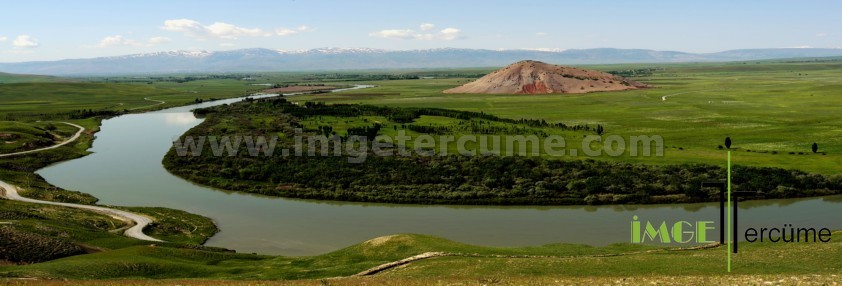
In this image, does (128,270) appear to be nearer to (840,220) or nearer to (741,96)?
(840,220)

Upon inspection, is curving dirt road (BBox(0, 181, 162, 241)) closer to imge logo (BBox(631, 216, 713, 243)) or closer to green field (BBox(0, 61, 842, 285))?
green field (BBox(0, 61, 842, 285))

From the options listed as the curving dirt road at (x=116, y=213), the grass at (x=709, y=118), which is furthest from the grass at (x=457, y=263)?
the grass at (x=709, y=118)

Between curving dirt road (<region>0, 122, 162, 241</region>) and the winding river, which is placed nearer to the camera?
the winding river

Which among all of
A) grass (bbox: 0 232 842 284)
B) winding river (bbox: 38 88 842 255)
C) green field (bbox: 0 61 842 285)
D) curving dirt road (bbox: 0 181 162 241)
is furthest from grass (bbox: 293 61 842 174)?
curving dirt road (bbox: 0 181 162 241)

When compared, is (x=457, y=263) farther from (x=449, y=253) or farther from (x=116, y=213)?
(x=116, y=213)

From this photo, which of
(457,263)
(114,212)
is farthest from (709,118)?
(114,212)

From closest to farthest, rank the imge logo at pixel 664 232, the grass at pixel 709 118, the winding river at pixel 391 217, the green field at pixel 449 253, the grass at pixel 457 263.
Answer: the green field at pixel 449 253 → the grass at pixel 457 263 → the imge logo at pixel 664 232 → the winding river at pixel 391 217 → the grass at pixel 709 118

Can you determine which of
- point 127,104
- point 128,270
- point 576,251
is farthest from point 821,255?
point 127,104

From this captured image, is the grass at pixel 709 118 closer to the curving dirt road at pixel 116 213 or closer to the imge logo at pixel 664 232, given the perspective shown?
the imge logo at pixel 664 232
